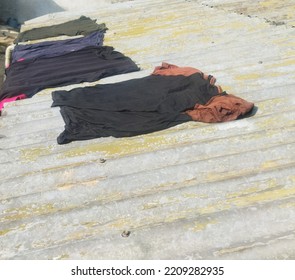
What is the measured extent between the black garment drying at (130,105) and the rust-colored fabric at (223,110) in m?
0.15

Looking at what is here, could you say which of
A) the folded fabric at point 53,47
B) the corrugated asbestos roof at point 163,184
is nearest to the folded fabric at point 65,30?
the folded fabric at point 53,47

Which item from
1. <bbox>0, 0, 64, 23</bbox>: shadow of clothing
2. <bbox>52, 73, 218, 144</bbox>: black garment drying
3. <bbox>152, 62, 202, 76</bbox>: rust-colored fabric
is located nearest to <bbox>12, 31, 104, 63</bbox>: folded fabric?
<bbox>152, 62, 202, 76</bbox>: rust-colored fabric

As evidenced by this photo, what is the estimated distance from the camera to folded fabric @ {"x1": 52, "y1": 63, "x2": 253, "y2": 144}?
205 inches

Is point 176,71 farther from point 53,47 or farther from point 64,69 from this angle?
point 53,47

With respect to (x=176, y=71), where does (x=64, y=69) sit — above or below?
below

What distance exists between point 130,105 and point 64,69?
9.03 ft

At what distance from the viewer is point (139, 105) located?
566cm

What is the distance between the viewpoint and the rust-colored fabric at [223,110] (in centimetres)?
511

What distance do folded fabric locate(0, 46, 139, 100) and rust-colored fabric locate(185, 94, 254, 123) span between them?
253 centimetres

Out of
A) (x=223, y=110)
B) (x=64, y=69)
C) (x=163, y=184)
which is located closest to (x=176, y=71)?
(x=223, y=110)

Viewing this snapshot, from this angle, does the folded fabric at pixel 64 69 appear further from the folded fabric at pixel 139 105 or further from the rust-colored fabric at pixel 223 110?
the rust-colored fabric at pixel 223 110

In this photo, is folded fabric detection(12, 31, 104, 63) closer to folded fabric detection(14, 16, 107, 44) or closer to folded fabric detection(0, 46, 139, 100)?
folded fabric detection(0, 46, 139, 100)

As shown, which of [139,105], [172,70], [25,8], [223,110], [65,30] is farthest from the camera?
[25,8]
